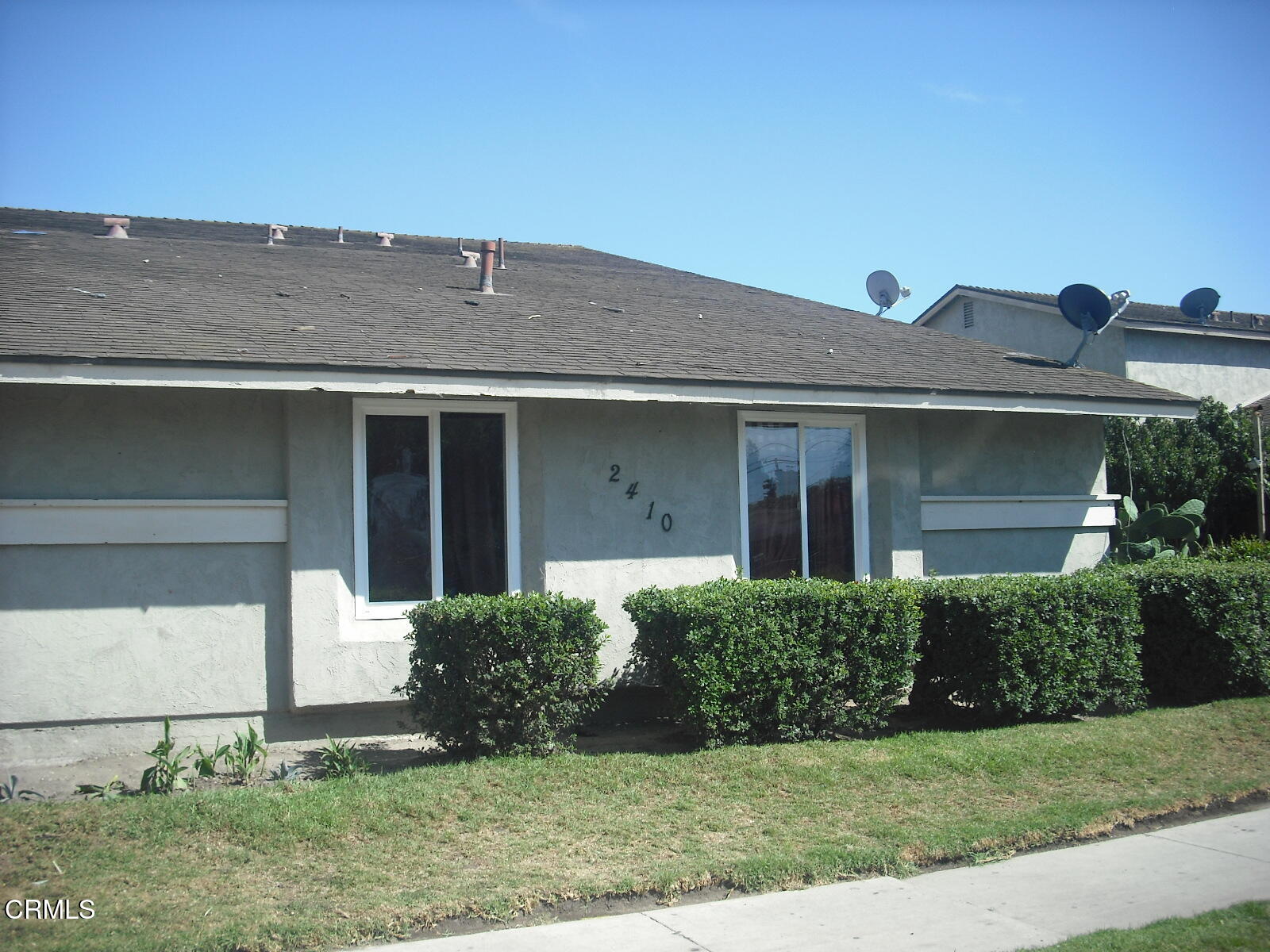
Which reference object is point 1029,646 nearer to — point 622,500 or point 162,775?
point 622,500

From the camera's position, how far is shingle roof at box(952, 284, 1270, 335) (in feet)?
76.0

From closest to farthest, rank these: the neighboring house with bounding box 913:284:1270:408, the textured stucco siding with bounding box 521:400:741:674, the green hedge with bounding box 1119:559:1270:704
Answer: the textured stucco siding with bounding box 521:400:741:674 < the green hedge with bounding box 1119:559:1270:704 < the neighboring house with bounding box 913:284:1270:408

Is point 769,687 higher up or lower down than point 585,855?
higher up

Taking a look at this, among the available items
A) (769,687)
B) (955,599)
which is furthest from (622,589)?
(955,599)

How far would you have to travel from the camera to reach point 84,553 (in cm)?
802

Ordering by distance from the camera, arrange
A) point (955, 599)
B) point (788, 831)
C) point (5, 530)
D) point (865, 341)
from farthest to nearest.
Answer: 1. point (865, 341)
2. point (955, 599)
3. point (5, 530)
4. point (788, 831)

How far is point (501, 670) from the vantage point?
24.2ft

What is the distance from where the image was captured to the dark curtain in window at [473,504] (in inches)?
360

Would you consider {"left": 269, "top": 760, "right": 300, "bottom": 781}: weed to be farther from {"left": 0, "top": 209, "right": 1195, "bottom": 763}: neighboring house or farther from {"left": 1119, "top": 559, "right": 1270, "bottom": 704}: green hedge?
{"left": 1119, "top": 559, "right": 1270, "bottom": 704}: green hedge

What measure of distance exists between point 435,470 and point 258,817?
11.5ft

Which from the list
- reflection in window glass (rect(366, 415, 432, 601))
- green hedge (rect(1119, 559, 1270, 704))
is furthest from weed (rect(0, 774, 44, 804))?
green hedge (rect(1119, 559, 1270, 704))

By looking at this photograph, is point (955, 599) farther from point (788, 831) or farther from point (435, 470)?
point (435, 470)

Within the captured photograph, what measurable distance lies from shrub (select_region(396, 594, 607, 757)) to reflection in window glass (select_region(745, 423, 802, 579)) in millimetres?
3058

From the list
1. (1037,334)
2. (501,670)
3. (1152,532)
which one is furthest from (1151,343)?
(501,670)
